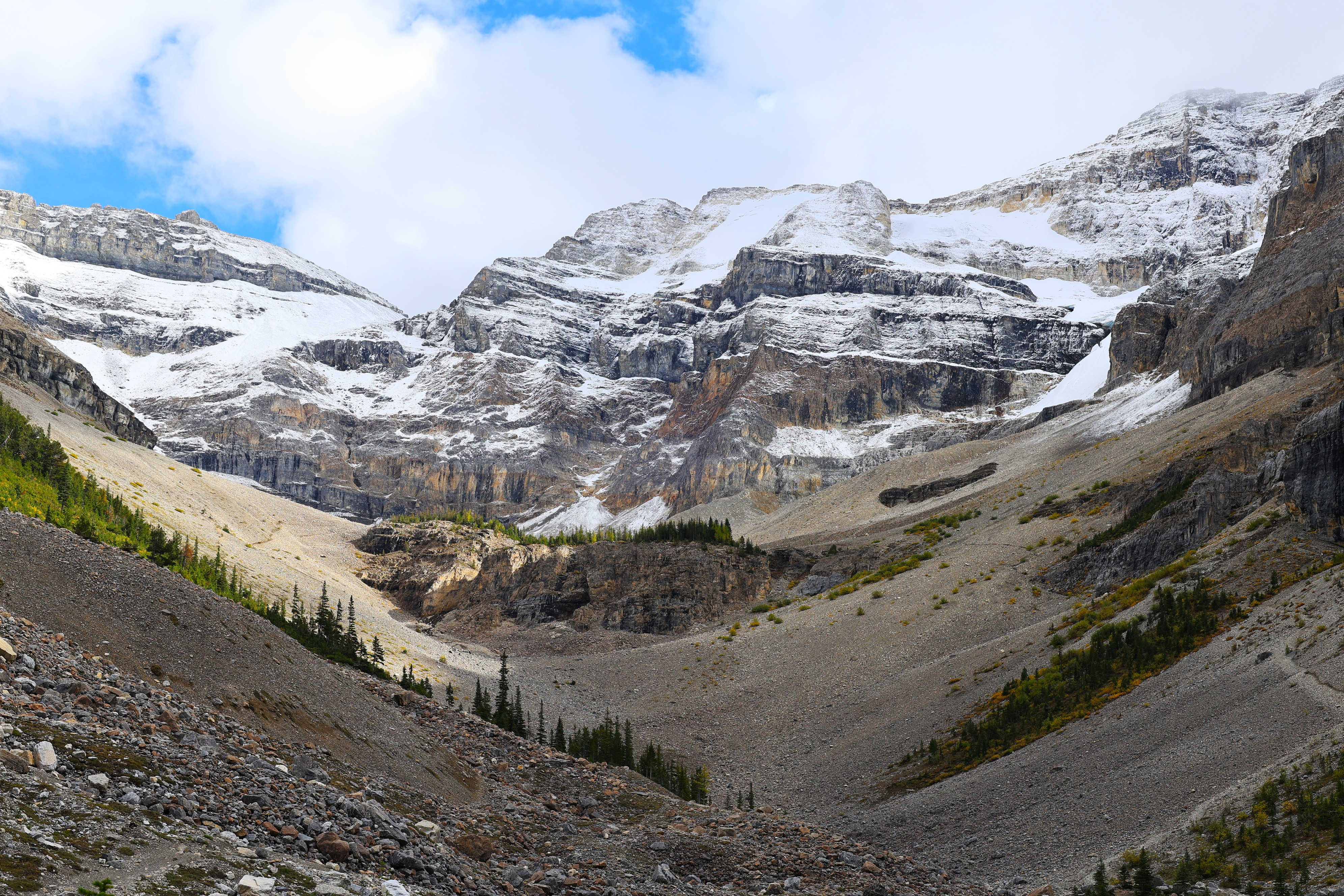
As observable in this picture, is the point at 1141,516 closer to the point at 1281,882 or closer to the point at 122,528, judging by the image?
the point at 1281,882

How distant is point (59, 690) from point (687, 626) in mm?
86920

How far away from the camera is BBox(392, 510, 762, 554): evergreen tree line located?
384ft

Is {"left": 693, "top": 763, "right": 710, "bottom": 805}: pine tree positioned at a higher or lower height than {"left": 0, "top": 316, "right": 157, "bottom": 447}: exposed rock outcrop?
lower

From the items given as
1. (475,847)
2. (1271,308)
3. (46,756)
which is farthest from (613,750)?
(1271,308)

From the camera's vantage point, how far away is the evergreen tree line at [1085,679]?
4431 centimetres

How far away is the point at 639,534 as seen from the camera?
4919 inches

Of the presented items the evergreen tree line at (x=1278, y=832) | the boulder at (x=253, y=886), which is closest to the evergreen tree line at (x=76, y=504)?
the boulder at (x=253, y=886)

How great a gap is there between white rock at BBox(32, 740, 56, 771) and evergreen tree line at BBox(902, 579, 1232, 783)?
→ 3748 cm

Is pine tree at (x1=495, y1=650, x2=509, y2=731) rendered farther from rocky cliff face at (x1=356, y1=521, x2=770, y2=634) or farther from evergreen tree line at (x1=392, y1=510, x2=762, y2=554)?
evergreen tree line at (x1=392, y1=510, x2=762, y2=554)

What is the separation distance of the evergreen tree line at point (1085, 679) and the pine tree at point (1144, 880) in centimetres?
1718

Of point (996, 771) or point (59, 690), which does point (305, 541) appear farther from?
point (59, 690)

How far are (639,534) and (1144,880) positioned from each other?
10063 cm

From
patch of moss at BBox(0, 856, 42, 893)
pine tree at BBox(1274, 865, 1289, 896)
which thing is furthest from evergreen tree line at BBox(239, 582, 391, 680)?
pine tree at BBox(1274, 865, 1289, 896)

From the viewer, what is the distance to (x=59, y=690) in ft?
59.8
